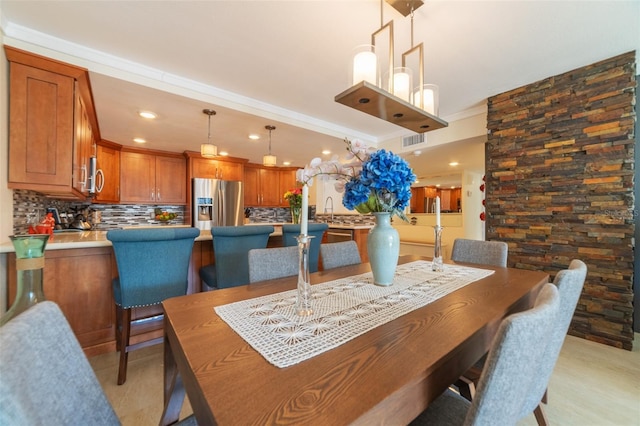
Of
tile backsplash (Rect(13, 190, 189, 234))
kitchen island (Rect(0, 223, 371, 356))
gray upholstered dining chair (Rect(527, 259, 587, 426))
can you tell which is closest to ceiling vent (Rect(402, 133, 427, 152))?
gray upholstered dining chair (Rect(527, 259, 587, 426))

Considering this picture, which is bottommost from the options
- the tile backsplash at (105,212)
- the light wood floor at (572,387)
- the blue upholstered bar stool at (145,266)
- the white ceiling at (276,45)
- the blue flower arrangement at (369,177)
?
the light wood floor at (572,387)

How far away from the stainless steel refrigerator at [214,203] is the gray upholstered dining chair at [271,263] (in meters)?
3.76

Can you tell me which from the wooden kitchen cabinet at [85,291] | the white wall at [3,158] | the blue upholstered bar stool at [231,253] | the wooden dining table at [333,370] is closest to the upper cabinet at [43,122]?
the white wall at [3,158]

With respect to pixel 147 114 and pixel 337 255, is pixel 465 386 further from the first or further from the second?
pixel 147 114

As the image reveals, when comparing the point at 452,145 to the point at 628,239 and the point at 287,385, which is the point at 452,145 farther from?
the point at 287,385

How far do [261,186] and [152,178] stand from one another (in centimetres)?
210

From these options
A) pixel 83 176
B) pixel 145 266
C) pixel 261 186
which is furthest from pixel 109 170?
pixel 145 266

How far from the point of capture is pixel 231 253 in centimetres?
205

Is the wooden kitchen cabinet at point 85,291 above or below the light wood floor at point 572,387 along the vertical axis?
above

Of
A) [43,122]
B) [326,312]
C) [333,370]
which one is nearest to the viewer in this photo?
[333,370]

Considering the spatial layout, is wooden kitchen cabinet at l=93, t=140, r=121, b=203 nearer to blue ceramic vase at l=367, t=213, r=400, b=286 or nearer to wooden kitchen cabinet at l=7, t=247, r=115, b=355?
wooden kitchen cabinet at l=7, t=247, r=115, b=355

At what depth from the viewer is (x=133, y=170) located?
4.45m

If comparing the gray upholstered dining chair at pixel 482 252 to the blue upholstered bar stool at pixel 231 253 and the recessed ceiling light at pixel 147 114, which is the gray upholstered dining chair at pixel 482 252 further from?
the recessed ceiling light at pixel 147 114

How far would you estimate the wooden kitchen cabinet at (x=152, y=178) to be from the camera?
4.40m
